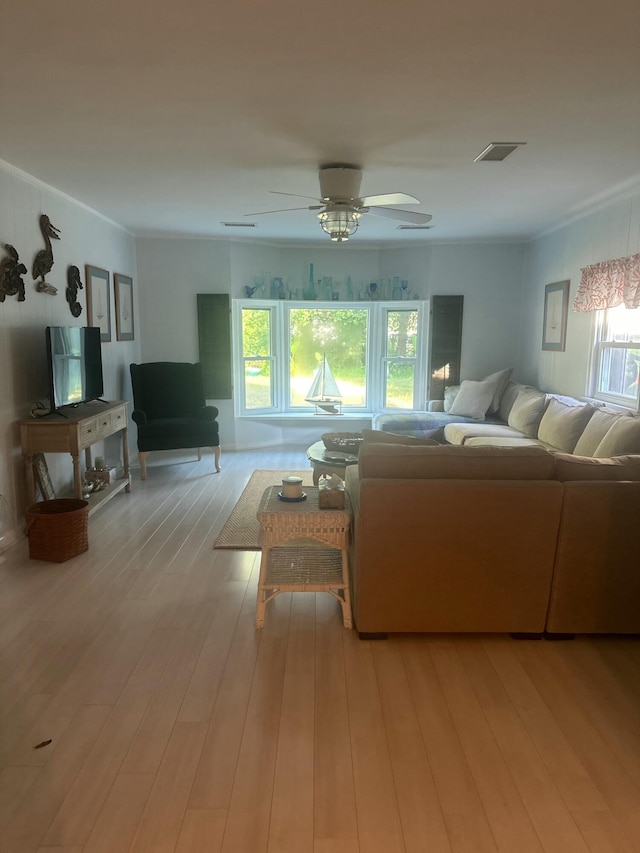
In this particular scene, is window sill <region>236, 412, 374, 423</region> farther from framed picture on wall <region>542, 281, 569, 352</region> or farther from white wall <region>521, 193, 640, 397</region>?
framed picture on wall <region>542, 281, 569, 352</region>

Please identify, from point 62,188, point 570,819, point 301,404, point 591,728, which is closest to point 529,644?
point 591,728

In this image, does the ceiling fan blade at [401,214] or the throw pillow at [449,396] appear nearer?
the ceiling fan blade at [401,214]

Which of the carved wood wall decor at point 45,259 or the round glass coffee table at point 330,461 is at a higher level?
the carved wood wall decor at point 45,259

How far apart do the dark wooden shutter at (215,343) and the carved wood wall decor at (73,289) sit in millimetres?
1907

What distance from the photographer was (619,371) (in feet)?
15.4

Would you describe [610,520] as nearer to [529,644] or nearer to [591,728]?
[529,644]

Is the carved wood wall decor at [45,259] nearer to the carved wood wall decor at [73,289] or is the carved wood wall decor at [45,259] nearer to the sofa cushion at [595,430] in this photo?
the carved wood wall decor at [73,289]

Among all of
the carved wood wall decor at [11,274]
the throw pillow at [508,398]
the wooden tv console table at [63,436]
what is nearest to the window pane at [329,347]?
the throw pillow at [508,398]

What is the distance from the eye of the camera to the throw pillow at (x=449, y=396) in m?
6.61

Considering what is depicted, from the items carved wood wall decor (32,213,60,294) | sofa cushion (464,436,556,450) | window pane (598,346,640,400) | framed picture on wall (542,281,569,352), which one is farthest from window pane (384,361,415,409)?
carved wood wall decor (32,213,60,294)

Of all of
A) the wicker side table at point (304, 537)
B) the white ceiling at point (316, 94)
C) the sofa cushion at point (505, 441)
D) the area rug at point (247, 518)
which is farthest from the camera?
the sofa cushion at point (505, 441)

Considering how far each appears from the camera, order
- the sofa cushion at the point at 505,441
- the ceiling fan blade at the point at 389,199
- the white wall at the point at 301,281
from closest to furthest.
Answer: the ceiling fan blade at the point at 389,199 → the sofa cushion at the point at 505,441 → the white wall at the point at 301,281

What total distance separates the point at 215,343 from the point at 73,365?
8.16 feet

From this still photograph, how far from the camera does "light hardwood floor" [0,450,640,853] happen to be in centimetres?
171
